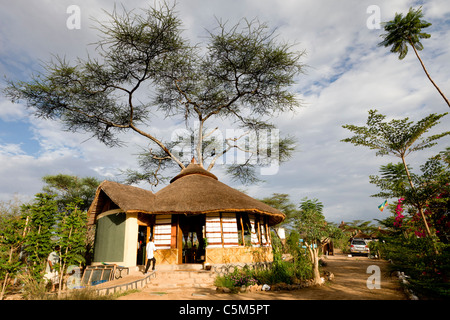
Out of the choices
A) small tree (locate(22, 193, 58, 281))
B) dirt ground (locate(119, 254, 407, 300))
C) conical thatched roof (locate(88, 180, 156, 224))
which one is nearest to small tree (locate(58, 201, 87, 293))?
small tree (locate(22, 193, 58, 281))

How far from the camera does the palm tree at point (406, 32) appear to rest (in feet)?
47.4

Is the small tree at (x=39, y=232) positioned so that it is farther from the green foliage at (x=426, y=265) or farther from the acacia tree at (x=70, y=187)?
the acacia tree at (x=70, y=187)

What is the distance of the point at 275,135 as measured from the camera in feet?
73.3

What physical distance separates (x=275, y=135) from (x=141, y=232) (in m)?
14.3

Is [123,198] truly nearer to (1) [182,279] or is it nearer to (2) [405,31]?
(1) [182,279]

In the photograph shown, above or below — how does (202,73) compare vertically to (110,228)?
above

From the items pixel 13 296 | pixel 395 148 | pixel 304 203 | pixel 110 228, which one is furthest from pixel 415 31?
pixel 13 296

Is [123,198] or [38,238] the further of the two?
[123,198]

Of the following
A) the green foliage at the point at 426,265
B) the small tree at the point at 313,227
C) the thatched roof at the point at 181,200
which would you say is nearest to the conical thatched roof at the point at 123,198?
the thatched roof at the point at 181,200

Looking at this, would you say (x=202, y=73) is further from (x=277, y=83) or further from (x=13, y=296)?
(x=13, y=296)

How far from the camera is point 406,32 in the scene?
15031mm

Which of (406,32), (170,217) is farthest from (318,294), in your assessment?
(406,32)

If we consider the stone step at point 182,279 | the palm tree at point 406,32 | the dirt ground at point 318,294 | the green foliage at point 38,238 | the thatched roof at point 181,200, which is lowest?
the dirt ground at point 318,294

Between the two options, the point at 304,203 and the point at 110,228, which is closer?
the point at 304,203
